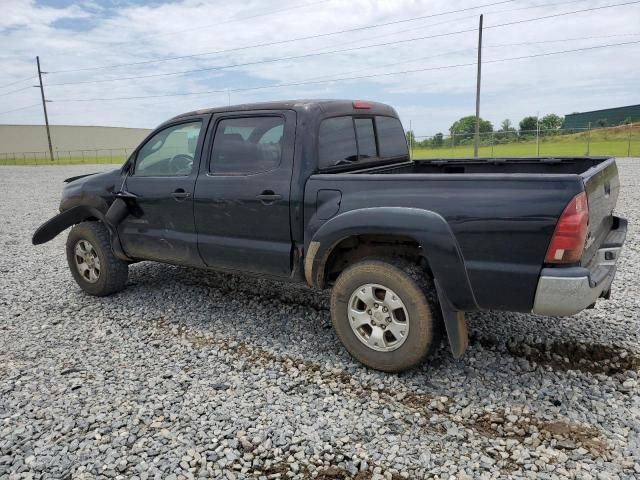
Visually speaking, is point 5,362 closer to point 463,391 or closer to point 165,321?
point 165,321

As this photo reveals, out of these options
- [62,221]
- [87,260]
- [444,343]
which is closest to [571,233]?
[444,343]

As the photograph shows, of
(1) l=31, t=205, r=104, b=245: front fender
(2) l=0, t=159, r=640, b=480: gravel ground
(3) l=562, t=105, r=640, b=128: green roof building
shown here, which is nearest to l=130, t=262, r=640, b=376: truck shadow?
(2) l=0, t=159, r=640, b=480: gravel ground

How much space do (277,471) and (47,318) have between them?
337cm

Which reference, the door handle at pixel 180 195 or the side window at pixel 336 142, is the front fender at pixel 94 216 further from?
the side window at pixel 336 142

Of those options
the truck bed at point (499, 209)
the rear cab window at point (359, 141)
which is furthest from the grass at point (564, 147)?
the truck bed at point (499, 209)

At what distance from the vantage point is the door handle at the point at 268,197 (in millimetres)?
3883

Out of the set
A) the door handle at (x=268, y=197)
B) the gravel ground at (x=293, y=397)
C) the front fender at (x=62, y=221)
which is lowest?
the gravel ground at (x=293, y=397)

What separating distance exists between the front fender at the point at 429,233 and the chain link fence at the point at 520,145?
26.6m

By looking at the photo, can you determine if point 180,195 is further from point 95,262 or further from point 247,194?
point 95,262

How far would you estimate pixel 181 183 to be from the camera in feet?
14.9

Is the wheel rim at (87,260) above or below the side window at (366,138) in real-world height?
below

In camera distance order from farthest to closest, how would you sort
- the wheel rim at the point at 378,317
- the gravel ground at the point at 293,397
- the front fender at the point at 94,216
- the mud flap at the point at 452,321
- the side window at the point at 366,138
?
the front fender at the point at 94,216
the side window at the point at 366,138
the wheel rim at the point at 378,317
the mud flap at the point at 452,321
the gravel ground at the point at 293,397

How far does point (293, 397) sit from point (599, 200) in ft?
7.74

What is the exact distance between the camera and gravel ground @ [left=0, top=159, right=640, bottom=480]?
8.80 ft
